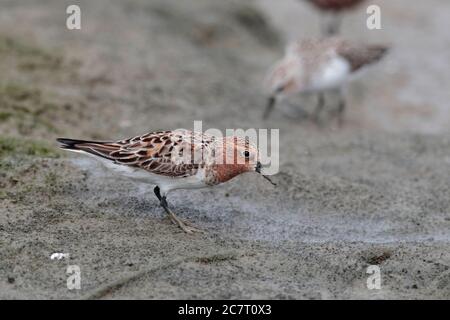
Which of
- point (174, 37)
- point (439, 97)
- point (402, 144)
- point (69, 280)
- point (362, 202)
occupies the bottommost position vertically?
point (69, 280)

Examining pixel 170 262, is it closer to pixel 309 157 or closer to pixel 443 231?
pixel 443 231

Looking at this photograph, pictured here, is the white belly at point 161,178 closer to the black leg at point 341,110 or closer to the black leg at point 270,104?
the black leg at point 270,104

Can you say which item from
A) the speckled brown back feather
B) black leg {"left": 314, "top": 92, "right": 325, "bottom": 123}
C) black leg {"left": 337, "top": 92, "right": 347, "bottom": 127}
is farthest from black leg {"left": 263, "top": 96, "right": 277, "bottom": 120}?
the speckled brown back feather

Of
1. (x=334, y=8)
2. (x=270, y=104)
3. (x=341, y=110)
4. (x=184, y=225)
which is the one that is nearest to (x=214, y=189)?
(x=184, y=225)

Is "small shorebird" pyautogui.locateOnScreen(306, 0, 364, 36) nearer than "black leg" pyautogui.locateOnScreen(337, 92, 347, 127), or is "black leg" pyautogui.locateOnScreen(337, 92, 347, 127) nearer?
"black leg" pyautogui.locateOnScreen(337, 92, 347, 127)

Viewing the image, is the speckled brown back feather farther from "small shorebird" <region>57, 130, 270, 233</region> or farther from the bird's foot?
the bird's foot

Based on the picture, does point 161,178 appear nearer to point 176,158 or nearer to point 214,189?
point 176,158

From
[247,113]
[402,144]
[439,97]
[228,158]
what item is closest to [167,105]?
[247,113]
